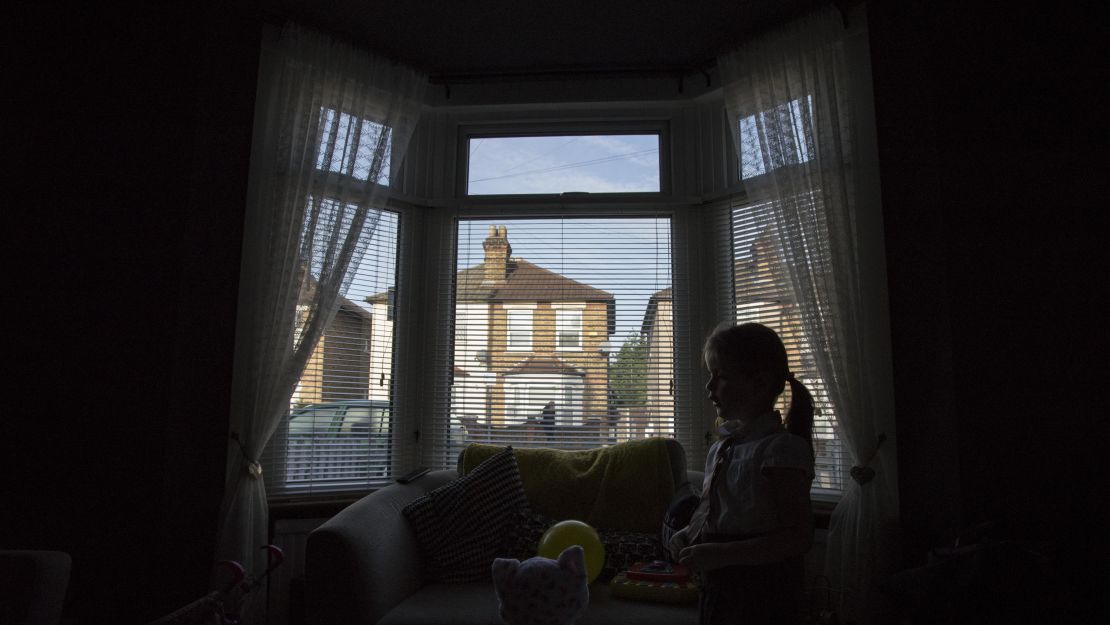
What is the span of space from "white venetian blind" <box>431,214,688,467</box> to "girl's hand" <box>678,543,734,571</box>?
6.40ft

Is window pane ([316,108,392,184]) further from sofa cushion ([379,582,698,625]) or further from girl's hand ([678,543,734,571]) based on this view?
girl's hand ([678,543,734,571])

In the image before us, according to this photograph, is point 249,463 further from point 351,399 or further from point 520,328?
point 520,328

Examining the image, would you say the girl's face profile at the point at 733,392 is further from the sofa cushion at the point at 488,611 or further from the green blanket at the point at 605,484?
the green blanket at the point at 605,484

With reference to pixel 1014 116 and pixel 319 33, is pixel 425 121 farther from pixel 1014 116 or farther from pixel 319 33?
pixel 1014 116

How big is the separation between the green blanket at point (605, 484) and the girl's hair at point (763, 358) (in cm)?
134

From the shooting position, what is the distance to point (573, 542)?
2166mm

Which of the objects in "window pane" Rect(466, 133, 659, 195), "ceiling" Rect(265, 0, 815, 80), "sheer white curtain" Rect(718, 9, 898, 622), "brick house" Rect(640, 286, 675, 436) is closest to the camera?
"sheer white curtain" Rect(718, 9, 898, 622)

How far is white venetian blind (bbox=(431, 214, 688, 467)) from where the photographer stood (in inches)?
131

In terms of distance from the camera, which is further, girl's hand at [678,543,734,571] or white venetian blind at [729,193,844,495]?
white venetian blind at [729,193,844,495]

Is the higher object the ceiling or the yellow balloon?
the ceiling

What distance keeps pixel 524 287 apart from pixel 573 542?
5.05ft

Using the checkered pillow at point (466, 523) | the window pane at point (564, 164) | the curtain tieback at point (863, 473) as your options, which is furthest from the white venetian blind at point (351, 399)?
the curtain tieback at point (863, 473)

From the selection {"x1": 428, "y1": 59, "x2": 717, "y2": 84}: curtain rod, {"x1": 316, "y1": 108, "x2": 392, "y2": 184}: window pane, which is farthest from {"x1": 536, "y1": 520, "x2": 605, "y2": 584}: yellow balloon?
{"x1": 428, "y1": 59, "x2": 717, "y2": 84}: curtain rod

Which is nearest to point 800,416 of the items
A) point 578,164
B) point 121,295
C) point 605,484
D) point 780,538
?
point 780,538
